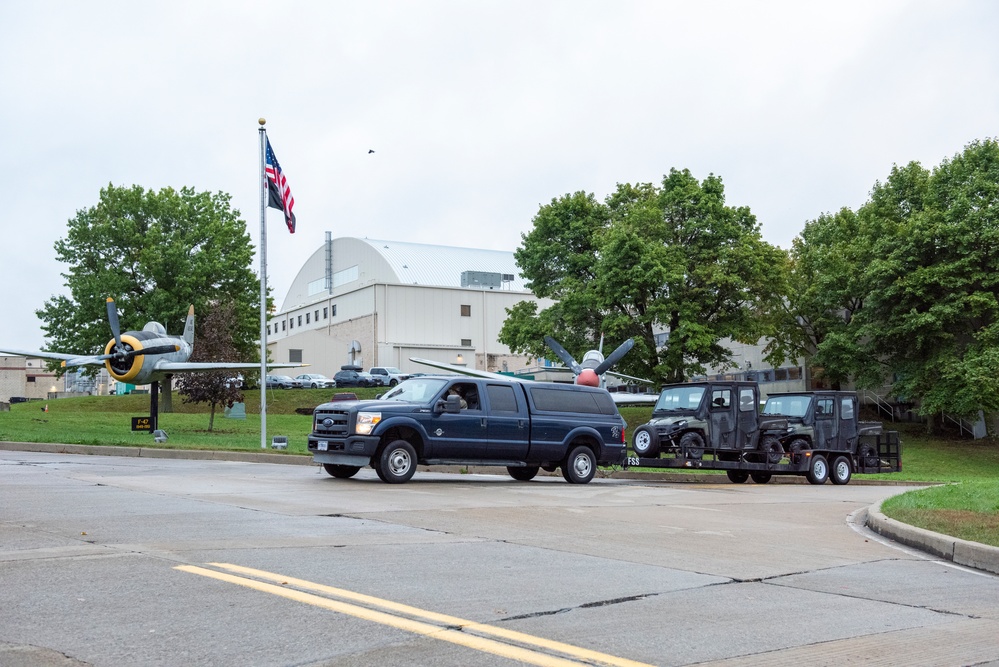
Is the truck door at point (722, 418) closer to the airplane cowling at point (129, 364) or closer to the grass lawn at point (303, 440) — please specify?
the grass lawn at point (303, 440)

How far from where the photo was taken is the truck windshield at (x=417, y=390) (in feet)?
58.4

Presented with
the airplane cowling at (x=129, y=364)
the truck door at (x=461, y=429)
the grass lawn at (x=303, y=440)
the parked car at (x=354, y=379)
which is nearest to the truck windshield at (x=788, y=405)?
the grass lawn at (x=303, y=440)

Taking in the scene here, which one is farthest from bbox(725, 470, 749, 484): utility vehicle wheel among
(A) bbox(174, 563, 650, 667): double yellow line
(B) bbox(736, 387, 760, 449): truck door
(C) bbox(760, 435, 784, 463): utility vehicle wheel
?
(A) bbox(174, 563, 650, 667): double yellow line

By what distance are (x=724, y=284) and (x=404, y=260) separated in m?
38.2

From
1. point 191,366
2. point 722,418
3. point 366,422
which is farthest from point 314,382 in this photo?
point 366,422

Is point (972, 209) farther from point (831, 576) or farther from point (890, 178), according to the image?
point (831, 576)

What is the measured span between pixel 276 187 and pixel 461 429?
41.6 feet

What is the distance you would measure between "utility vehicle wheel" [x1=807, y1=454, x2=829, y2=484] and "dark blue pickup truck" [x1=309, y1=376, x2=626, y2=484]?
251 inches

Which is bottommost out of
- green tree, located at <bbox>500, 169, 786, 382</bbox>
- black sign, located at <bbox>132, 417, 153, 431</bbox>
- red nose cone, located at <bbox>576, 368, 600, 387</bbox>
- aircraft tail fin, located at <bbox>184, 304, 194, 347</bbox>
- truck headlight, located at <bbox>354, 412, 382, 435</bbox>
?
black sign, located at <bbox>132, 417, 153, 431</bbox>

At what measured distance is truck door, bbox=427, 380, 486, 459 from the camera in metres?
17.6

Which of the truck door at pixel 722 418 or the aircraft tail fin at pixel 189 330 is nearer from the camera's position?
the truck door at pixel 722 418

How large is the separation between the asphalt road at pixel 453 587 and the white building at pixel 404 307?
6078cm

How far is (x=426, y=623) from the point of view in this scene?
18.7 ft

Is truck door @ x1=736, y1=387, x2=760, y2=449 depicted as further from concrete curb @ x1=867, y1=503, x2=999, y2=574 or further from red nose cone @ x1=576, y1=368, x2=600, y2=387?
concrete curb @ x1=867, y1=503, x2=999, y2=574
